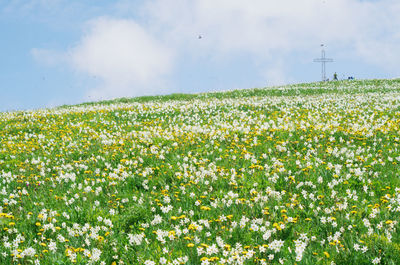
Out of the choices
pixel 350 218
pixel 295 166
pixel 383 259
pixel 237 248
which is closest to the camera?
pixel 383 259

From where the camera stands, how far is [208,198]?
20.1ft

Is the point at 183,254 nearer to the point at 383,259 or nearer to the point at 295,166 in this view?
the point at 383,259

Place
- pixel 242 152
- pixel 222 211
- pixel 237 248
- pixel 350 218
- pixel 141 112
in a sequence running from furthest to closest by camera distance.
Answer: pixel 141 112, pixel 242 152, pixel 222 211, pixel 350 218, pixel 237 248

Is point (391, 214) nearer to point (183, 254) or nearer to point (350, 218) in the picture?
point (350, 218)

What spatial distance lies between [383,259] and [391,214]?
4.61 ft

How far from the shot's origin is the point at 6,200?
6.77 meters

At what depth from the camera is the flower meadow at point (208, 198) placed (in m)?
4.44

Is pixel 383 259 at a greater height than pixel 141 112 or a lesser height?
lesser

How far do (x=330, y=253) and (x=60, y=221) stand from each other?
4.35 metres

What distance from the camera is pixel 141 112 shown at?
16.8m

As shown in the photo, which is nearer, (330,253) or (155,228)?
(330,253)

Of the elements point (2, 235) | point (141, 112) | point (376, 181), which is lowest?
point (2, 235)

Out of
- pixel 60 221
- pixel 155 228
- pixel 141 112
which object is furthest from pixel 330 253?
pixel 141 112

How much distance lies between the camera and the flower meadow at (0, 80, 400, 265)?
444 centimetres
